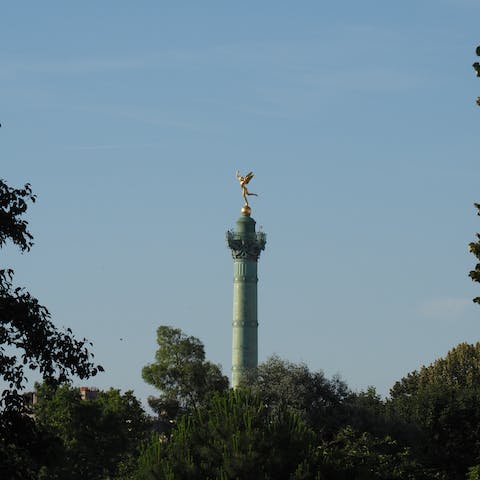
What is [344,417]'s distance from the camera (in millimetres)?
87000

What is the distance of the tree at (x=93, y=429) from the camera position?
9412 centimetres

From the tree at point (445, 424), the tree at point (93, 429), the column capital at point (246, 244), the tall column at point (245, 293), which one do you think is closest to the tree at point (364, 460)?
the tree at point (445, 424)

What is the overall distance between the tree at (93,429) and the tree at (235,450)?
110 feet

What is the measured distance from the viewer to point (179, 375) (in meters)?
109

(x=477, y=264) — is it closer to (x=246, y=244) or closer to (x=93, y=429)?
(x=93, y=429)

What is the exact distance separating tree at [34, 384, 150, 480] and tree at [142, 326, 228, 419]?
11138mm

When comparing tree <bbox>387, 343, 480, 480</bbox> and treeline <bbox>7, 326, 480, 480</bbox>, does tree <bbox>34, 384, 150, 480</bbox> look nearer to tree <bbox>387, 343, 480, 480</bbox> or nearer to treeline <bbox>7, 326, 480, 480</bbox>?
treeline <bbox>7, 326, 480, 480</bbox>

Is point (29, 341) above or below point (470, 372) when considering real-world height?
below

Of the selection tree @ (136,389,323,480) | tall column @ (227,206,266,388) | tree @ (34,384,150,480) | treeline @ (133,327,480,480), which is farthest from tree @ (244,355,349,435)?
tall column @ (227,206,266,388)

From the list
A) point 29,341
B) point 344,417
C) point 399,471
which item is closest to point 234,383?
point 344,417

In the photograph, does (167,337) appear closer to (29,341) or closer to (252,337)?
(252,337)

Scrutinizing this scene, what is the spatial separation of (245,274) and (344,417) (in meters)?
54.2

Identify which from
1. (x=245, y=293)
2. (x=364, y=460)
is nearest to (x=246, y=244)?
(x=245, y=293)

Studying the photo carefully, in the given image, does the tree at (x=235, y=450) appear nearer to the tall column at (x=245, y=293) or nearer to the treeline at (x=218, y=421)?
the treeline at (x=218, y=421)
